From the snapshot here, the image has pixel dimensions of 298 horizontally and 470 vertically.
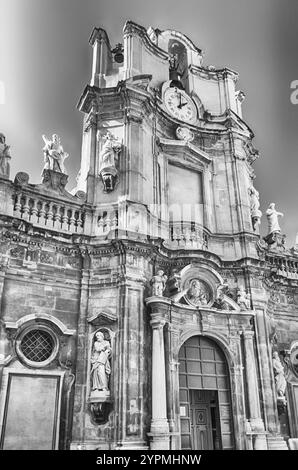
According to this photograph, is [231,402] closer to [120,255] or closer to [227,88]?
[120,255]

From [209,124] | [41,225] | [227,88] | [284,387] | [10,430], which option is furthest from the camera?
[227,88]

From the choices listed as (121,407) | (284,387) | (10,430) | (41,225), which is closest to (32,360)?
(10,430)

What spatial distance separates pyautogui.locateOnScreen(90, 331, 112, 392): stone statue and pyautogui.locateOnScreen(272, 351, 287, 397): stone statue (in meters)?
5.72

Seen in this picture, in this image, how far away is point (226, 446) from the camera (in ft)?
40.9

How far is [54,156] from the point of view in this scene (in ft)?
45.1

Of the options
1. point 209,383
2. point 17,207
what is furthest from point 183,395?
point 17,207

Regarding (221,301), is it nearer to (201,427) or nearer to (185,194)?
(201,427)

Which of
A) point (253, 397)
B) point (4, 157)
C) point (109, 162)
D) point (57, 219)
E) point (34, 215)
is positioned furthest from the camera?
point (109, 162)

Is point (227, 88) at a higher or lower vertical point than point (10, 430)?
higher

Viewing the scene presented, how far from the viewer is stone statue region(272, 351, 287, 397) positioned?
13.9 metres

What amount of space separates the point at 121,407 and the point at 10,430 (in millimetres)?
2562

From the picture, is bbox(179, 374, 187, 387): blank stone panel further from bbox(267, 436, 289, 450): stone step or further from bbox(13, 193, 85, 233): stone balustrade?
bbox(13, 193, 85, 233): stone balustrade

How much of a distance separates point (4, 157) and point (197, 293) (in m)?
6.78

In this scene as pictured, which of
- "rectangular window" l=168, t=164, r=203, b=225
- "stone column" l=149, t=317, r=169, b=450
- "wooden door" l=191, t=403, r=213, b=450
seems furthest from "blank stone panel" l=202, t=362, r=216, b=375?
"rectangular window" l=168, t=164, r=203, b=225
